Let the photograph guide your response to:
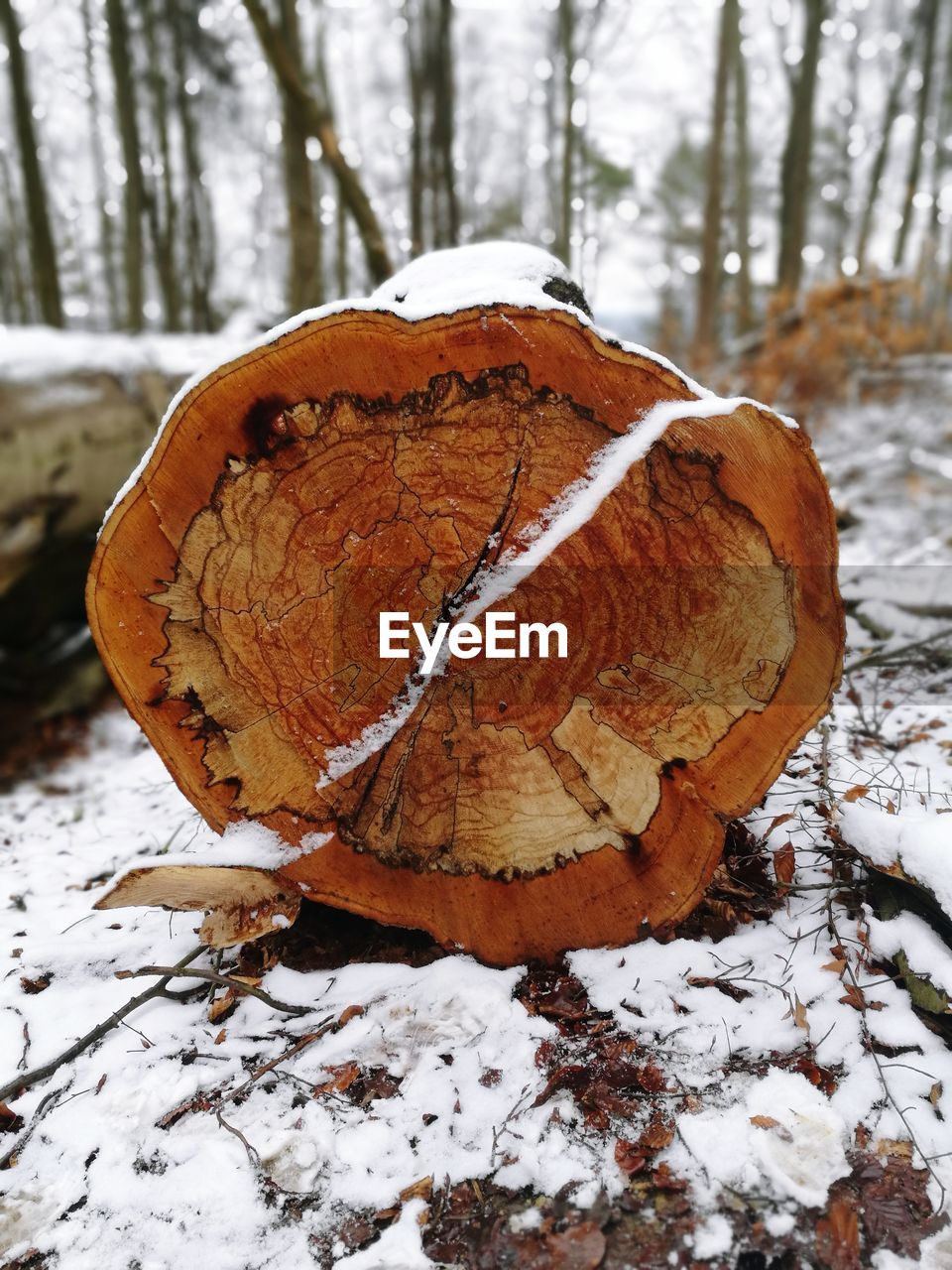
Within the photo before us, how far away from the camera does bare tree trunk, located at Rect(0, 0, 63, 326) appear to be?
6.46 m

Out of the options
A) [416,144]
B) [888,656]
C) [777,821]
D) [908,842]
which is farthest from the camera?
[416,144]

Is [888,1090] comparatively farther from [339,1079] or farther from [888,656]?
[888,656]

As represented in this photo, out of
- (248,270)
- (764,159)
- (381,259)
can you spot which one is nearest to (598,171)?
(381,259)

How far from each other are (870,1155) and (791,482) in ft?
3.77

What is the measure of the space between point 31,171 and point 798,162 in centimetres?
829

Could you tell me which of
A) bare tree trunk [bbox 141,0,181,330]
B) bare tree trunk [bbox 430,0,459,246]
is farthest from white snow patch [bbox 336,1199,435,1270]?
bare tree trunk [bbox 141,0,181,330]

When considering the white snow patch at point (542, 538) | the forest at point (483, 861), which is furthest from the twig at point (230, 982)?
the white snow patch at point (542, 538)

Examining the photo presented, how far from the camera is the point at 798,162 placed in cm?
891

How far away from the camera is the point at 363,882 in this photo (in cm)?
164

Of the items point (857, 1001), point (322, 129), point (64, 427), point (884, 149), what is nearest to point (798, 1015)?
point (857, 1001)

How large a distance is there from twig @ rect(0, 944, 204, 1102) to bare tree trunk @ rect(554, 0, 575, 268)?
9473 mm

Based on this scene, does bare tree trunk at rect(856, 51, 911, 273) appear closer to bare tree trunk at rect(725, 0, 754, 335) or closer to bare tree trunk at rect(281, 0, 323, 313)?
bare tree trunk at rect(725, 0, 754, 335)

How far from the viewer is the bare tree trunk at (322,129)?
163 inches

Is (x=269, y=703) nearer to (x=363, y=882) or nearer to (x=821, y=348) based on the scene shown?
(x=363, y=882)
